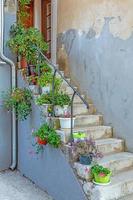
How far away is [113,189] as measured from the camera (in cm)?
396

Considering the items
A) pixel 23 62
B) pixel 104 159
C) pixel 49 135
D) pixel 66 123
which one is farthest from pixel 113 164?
pixel 23 62

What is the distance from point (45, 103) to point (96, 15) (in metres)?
2.00

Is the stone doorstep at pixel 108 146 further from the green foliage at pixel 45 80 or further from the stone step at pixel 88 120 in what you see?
the green foliage at pixel 45 80

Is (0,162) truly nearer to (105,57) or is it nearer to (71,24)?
(105,57)

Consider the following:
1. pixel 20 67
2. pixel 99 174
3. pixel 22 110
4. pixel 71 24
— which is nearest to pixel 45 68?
pixel 20 67

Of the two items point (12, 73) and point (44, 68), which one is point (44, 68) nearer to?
point (44, 68)

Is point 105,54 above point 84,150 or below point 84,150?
above

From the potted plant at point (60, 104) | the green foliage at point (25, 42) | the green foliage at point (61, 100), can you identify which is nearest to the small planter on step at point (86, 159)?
the potted plant at point (60, 104)

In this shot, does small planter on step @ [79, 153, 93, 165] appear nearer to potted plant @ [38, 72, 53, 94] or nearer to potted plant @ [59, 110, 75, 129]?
potted plant @ [59, 110, 75, 129]

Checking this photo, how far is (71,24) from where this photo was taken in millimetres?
6418

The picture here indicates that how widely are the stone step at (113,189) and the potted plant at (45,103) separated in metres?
1.37

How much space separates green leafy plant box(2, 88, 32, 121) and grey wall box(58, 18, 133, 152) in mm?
1286

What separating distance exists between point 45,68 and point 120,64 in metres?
1.44

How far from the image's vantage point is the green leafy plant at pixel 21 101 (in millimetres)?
5223
